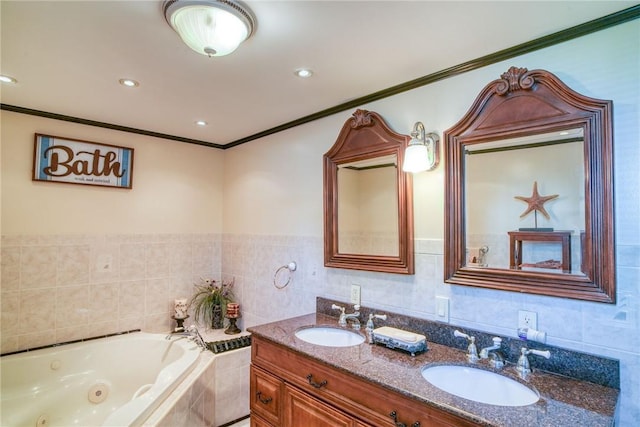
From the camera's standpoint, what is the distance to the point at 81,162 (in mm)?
2838

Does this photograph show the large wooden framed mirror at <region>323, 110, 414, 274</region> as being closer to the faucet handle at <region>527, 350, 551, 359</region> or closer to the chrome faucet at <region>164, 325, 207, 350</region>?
the faucet handle at <region>527, 350, 551, 359</region>

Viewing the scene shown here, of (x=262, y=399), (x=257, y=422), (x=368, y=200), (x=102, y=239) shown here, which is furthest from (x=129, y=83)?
(x=257, y=422)

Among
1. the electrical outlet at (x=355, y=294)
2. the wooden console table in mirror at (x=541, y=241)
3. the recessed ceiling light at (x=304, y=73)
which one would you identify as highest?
the recessed ceiling light at (x=304, y=73)

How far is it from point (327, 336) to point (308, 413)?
509 millimetres

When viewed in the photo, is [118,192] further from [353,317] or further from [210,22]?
[353,317]

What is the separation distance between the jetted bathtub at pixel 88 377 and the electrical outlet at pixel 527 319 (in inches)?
77.0

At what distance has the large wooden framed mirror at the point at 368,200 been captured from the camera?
6.68 ft

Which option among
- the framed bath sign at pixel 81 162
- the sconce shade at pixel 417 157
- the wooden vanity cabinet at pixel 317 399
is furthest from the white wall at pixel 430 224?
the framed bath sign at pixel 81 162

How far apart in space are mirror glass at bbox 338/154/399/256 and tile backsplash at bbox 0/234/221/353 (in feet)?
6.03

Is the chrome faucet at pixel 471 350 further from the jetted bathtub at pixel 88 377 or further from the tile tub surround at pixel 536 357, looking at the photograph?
the jetted bathtub at pixel 88 377

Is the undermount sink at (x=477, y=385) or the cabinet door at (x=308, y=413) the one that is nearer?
the undermount sink at (x=477, y=385)

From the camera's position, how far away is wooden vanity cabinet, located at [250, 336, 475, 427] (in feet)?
4.37

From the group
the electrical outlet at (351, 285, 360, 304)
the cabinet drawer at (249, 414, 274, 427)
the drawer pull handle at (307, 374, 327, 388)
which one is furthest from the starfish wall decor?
the cabinet drawer at (249, 414, 274, 427)

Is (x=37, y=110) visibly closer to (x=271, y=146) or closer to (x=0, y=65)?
(x=0, y=65)
